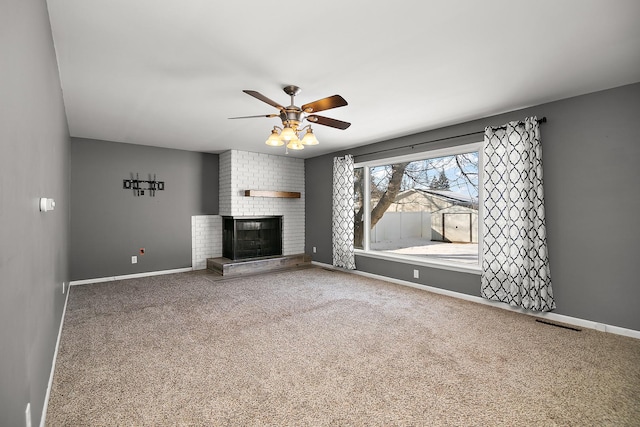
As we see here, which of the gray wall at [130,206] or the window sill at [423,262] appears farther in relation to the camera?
the gray wall at [130,206]

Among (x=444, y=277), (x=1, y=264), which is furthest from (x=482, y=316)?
(x=1, y=264)

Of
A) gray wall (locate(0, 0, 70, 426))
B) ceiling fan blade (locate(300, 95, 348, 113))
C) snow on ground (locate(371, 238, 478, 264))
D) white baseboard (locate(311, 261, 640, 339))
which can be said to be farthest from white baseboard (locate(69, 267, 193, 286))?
ceiling fan blade (locate(300, 95, 348, 113))

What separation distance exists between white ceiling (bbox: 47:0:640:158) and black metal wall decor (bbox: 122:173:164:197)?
5.29 feet

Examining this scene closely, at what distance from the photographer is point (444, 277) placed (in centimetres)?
421

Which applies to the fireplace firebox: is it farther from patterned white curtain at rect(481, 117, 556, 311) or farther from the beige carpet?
patterned white curtain at rect(481, 117, 556, 311)

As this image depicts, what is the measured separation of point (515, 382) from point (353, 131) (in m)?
3.47

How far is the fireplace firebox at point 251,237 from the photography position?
5.77 metres

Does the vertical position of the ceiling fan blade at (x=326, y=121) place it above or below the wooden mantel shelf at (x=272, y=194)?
above

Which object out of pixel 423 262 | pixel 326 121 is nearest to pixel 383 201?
pixel 423 262

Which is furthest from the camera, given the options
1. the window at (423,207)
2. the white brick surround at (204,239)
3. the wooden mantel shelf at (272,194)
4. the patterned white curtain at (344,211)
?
the white brick surround at (204,239)

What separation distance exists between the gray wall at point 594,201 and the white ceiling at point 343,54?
26cm

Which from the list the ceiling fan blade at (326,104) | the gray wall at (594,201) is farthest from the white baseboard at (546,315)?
the ceiling fan blade at (326,104)

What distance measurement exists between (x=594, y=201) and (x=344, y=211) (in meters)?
3.39

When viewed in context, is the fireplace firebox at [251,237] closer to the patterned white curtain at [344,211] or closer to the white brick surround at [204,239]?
the white brick surround at [204,239]
